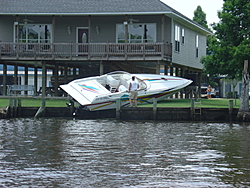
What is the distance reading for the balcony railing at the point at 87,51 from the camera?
3064cm

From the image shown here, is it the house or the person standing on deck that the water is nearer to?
the person standing on deck

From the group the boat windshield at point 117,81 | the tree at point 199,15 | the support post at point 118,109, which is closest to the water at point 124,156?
the support post at point 118,109

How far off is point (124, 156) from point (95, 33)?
21258 mm

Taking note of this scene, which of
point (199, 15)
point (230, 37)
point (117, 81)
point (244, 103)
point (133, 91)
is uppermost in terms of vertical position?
point (199, 15)

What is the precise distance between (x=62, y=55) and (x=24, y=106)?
20.6ft

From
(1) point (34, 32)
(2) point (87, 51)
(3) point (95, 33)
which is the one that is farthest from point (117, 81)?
(1) point (34, 32)

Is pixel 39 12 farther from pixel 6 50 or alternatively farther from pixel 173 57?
pixel 173 57

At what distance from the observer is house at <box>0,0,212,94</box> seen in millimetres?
31016

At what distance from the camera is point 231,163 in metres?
12.6

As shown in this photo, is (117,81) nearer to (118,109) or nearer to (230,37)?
(118,109)

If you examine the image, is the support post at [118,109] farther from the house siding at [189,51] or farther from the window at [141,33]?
the house siding at [189,51]

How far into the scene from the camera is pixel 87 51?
32.4 m

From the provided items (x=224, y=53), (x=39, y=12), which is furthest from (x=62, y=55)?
(x=224, y=53)

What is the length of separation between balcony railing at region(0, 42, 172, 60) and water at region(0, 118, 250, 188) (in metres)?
10.1
